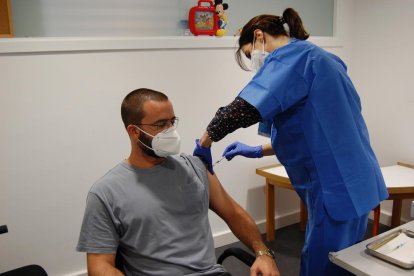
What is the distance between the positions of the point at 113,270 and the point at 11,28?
5.07 ft

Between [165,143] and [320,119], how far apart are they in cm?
58

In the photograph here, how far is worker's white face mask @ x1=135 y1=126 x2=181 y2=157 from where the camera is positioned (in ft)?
4.53

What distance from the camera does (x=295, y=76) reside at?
1.32m

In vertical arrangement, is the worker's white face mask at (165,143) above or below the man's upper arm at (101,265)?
above

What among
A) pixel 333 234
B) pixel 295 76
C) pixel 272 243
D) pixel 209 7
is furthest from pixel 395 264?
pixel 209 7

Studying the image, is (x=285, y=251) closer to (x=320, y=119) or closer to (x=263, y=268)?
(x=263, y=268)

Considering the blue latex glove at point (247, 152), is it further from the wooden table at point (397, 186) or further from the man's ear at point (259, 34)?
the wooden table at point (397, 186)

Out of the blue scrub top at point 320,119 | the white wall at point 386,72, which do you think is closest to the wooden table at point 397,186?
the white wall at point 386,72

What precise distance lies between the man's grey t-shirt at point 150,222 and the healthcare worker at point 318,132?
26 centimetres

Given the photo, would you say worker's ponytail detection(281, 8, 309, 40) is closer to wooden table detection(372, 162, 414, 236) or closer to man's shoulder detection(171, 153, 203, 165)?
man's shoulder detection(171, 153, 203, 165)

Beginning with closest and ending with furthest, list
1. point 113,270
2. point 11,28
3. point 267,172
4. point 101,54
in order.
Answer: point 113,270 < point 11,28 < point 101,54 < point 267,172

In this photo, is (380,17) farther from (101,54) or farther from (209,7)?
(101,54)

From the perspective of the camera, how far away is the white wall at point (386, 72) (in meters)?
2.82

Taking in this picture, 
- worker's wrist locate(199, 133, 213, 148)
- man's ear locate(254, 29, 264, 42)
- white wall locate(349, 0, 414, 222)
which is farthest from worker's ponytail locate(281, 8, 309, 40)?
white wall locate(349, 0, 414, 222)
